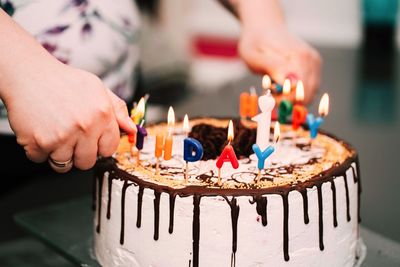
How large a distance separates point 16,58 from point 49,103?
0.10 m

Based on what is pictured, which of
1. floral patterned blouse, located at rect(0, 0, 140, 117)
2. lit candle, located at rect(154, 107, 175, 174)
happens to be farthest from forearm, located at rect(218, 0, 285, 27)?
lit candle, located at rect(154, 107, 175, 174)

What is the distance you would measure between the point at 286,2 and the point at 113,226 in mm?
2908

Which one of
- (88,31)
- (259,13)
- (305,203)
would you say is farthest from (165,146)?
(259,13)

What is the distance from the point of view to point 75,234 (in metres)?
1.55

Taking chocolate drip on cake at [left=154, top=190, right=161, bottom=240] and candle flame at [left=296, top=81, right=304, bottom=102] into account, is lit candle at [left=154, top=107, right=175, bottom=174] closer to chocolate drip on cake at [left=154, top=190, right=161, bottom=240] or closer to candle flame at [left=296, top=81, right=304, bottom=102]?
chocolate drip on cake at [left=154, top=190, right=161, bottom=240]

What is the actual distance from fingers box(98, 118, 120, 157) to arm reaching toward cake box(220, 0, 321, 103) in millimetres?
565

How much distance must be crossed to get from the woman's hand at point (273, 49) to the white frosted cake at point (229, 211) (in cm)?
29

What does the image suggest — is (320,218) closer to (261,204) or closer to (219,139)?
(261,204)

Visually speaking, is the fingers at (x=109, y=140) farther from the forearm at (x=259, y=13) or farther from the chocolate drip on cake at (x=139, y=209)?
the forearm at (x=259, y=13)

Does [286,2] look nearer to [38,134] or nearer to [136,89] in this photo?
[136,89]

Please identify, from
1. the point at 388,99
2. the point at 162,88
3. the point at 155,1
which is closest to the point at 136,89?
the point at 388,99

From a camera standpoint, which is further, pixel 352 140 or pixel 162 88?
pixel 162 88

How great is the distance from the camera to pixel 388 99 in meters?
2.62

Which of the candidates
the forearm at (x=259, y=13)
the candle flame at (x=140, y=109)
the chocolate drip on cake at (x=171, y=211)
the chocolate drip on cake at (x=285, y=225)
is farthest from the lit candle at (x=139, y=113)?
the forearm at (x=259, y=13)
